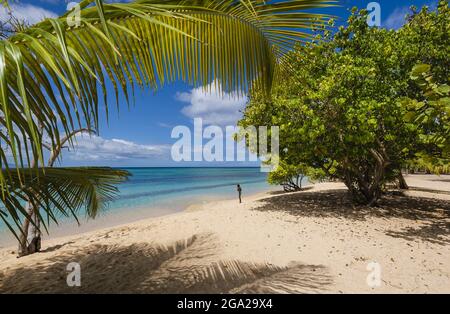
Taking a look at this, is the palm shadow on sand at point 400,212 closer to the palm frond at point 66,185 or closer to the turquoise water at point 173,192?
the turquoise water at point 173,192

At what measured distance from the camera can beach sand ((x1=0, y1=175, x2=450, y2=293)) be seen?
424 cm

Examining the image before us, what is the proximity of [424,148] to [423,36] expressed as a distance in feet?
12.9

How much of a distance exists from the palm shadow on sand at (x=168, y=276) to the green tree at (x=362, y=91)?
4.86 m

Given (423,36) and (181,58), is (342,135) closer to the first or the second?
(423,36)

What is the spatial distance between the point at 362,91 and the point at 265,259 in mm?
6524

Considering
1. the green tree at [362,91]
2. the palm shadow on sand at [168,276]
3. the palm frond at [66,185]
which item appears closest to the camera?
the palm frond at [66,185]

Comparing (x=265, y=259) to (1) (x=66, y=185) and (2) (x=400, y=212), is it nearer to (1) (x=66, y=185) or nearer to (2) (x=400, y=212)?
(1) (x=66, y=185)

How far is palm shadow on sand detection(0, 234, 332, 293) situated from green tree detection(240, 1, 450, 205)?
4.86 meters

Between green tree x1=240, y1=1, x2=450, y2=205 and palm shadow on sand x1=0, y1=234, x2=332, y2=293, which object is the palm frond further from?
green tree x1=240, y1=1, x2=450, y2=205

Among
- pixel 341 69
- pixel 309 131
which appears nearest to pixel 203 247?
pixel 309 131

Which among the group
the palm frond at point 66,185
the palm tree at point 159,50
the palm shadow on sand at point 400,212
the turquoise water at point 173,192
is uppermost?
the palm tree at point 159,50

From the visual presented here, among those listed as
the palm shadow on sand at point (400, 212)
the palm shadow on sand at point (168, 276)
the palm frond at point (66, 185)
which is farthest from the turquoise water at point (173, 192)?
the palm shadow on sand at point (400, 212)

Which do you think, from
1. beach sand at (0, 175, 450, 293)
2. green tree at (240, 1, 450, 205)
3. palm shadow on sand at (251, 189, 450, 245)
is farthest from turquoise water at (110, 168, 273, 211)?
palm shadow on sand at (251, 189, 450, 245)

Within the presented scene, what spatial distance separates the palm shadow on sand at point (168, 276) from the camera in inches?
163
